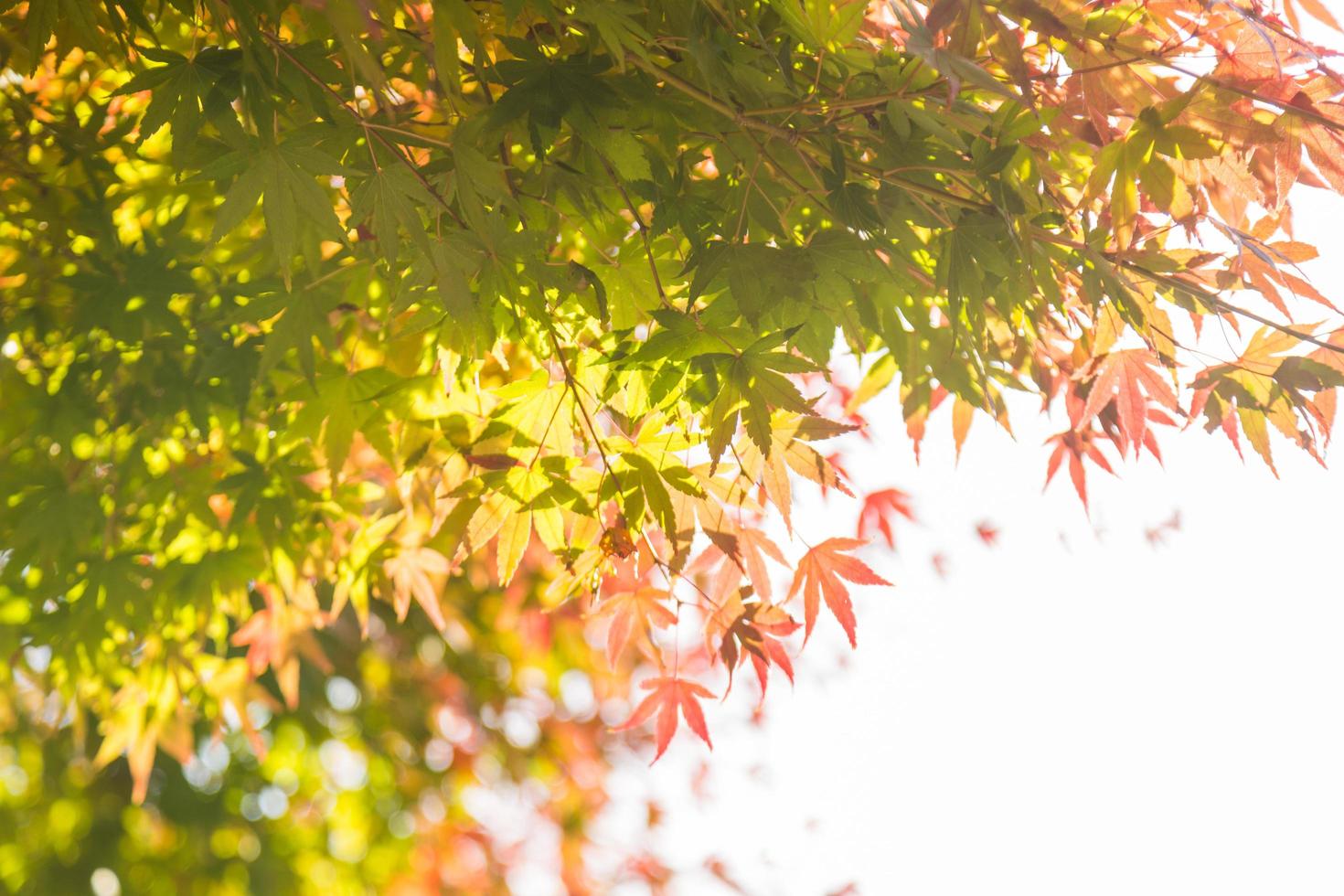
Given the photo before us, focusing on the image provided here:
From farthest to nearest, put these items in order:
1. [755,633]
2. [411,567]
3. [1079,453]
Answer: [411,567] < [1079,453] < [755,633]

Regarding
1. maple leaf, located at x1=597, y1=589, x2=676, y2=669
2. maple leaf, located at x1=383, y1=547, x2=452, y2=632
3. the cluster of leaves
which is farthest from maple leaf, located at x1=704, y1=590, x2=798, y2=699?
maple leaf, located at x1=383, y1=547, x2=452, y2=632

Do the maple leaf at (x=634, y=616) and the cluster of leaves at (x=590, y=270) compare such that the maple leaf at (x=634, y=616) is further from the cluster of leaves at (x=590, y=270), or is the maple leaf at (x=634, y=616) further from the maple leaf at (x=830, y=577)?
the maple leaf at (x=830, y=577)

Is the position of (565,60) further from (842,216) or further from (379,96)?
(842,216)

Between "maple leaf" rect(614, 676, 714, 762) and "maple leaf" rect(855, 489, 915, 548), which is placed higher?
"maple leaf" rect(855, 489, 915, 548)

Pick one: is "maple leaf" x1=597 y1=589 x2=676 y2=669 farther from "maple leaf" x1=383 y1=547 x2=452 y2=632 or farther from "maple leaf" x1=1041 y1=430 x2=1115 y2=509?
"maple leaf" x1=1041 y1=430 x2=1115 y2=509

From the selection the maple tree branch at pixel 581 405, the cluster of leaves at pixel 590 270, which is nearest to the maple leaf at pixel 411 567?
the cluster of leaves at pixel 590 270

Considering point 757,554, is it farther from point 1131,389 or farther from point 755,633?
point 1131,389

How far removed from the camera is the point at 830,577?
1.20m

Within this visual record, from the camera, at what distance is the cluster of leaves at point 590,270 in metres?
0.91

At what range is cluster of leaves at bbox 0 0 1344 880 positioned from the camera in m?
0.91

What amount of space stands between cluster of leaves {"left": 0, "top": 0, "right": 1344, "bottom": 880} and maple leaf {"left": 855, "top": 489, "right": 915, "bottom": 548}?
13.2 inches

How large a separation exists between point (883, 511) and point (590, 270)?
101 cm

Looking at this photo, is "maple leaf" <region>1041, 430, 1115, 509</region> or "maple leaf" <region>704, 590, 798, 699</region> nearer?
"maple leaf" <region>704, 590, 798, 699</region>

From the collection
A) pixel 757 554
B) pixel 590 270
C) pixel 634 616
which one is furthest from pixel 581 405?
pixel 634 616
